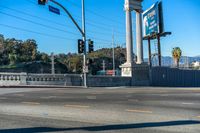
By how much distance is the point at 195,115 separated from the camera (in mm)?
12992

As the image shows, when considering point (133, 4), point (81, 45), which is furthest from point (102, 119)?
point (133, 4)

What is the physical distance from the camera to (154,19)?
66062 mm

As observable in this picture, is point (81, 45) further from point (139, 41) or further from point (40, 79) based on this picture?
point (139, 41)

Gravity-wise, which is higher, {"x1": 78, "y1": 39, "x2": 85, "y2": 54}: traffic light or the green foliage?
the green foliage

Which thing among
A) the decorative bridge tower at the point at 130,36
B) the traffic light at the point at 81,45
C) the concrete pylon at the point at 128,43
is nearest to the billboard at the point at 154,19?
the decorative bridge tower at the point at 130,36

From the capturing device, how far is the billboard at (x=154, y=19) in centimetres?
6550

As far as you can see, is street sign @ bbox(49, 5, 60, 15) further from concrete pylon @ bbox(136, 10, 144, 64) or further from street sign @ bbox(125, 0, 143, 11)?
concrete pylon @ bbox(136, 10, 144, 64)

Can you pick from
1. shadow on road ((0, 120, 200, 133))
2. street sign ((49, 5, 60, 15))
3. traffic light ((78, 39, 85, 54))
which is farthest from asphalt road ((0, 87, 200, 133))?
traffic light ((78, 39, 85, 54))

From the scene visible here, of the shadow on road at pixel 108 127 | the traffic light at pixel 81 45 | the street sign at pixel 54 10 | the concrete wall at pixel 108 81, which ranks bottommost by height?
the shadow on road at pixel 108 127

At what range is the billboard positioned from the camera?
65.5 m

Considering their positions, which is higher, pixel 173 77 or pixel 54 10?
pixel 54 10

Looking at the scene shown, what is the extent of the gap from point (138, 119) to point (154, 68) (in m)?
47.1

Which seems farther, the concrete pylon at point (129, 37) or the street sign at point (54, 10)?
the concrete pylon at point (129, 37)

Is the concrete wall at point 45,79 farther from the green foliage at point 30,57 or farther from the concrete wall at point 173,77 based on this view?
the green foliage at point 30,57
